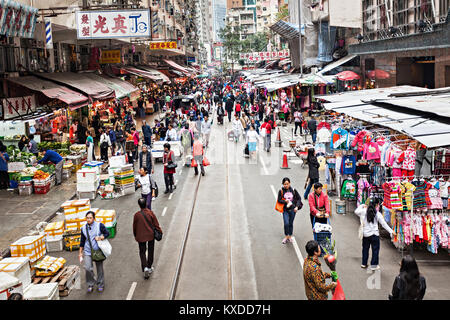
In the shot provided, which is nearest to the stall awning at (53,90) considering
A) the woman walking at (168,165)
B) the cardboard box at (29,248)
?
the woman walking at (168,165)

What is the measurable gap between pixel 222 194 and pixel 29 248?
6.71 metres

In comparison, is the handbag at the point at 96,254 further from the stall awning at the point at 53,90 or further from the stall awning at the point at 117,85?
the stall awning at the point at 117,85

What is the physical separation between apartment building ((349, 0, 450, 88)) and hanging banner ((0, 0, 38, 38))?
14.4 meters

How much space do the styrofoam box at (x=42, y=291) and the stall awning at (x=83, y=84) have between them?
1396 cm

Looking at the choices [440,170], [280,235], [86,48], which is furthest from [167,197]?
[86,48]

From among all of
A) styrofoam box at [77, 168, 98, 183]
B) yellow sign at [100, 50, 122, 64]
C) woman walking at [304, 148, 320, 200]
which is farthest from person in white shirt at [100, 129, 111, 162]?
yellow sign at [100, 50, 122, 64]

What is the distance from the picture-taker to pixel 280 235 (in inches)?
437

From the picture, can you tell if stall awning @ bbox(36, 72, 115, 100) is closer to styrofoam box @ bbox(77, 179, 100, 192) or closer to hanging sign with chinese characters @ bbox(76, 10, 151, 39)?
hanging sign with chinese characters @ bbox(76, 10, 151, 39)

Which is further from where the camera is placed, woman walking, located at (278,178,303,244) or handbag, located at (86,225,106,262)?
woman walking, located at (278,178,303,244)

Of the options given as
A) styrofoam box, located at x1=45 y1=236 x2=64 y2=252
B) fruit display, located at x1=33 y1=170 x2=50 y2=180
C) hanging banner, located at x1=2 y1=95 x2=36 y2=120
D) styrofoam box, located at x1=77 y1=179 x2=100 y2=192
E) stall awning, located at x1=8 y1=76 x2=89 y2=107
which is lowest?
styrofoam box, located at x1=45 y1=236 x2=64 y2=252

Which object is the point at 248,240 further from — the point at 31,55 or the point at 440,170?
the point at 31,55

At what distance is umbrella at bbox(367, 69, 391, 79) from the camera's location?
87.7 ft

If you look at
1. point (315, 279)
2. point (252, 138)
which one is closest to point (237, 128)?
point (252, 138)
